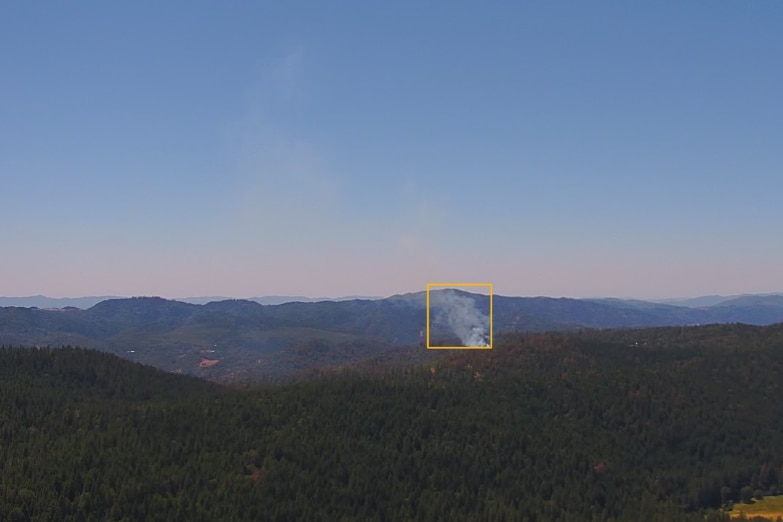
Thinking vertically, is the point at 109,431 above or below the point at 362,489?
above

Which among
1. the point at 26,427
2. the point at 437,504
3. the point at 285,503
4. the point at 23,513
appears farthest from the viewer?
the point at 26,427

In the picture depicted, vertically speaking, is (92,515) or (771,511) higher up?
(92,515)

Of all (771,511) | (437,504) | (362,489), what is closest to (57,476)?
(362,489)

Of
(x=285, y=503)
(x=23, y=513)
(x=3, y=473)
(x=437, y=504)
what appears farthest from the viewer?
(x=437, y=504)

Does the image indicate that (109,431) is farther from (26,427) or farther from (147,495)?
(147,495)

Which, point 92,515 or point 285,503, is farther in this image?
point 285,503

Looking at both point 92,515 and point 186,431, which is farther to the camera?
point 186,431

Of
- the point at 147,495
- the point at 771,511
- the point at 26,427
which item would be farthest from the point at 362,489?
the point at 771,511

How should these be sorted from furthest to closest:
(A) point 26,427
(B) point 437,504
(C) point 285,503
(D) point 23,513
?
1. (A) point 26,427
2. (B) point 437,504
3. (C) point 285,503
4. (D) point 23,513

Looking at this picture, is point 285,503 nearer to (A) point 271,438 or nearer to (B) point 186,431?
(A) point 271,438
